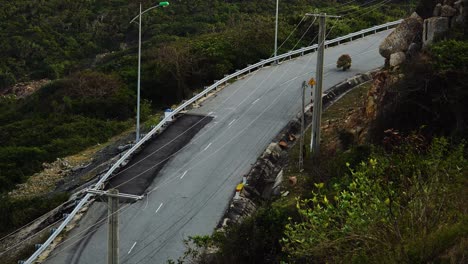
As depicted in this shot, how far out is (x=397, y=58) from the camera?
Answer: 27.9 m

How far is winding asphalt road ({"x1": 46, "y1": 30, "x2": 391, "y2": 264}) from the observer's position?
913 inches

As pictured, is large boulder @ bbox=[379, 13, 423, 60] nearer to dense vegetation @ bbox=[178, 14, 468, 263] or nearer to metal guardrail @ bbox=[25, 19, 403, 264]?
metal guardrail @ bbox=[25, 19, 403, 264]

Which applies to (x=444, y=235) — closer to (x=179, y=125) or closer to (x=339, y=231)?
(x=339, y=231)

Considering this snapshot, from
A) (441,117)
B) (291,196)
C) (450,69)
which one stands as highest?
(450,69)

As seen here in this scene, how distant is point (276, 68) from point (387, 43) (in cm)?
1328

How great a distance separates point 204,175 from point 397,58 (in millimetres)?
8743

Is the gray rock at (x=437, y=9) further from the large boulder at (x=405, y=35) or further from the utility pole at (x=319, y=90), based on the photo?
the utility pole at (x=319, y=90)

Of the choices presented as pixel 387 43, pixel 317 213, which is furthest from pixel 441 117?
pixel 317 213

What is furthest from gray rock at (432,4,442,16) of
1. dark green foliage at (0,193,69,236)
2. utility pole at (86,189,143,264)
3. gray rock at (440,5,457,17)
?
utility pole at (86,189,143,264)

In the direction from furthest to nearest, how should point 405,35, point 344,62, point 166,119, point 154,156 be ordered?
point 344,62, point 166,119, point 154,156, point 405,35

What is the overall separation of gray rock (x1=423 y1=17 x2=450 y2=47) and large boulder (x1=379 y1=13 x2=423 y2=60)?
146cm

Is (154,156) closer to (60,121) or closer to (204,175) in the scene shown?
(204,175)

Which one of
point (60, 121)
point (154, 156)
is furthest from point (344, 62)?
point (60, 121)

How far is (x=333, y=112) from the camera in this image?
112 feet
